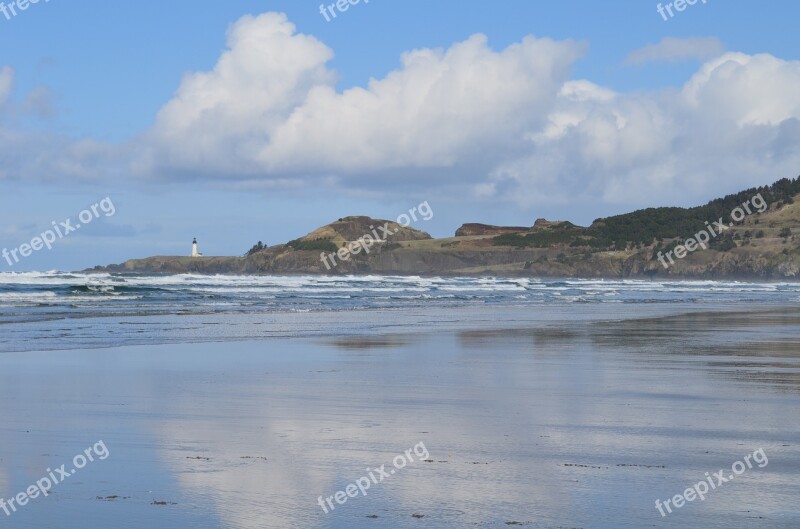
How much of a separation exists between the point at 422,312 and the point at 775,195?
493 ft

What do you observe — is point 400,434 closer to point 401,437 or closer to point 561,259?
point 401,437

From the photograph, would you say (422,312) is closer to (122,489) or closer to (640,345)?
(640,345)

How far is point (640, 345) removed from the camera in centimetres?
1972

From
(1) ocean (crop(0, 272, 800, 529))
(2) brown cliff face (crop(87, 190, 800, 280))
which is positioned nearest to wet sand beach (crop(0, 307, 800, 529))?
(1) ocean (crop(0, 272, 800, 529))

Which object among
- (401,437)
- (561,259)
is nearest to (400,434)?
(401,437)

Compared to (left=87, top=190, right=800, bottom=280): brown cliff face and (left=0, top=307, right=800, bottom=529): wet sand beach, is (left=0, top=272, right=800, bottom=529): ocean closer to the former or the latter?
(left=0, top=307, right=800, bottom=529): wet sand beach

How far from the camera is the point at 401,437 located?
859 cm

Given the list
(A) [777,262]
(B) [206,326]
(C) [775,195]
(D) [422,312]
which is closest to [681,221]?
(C) [775,195]

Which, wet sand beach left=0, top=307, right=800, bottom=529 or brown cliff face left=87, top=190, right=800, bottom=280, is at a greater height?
brown cliff face left=87, top=190, right=800, bottom=280

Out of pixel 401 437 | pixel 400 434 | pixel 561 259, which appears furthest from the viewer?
pixel 561 259

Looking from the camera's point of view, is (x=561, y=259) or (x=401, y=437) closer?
(x=401, y=437)

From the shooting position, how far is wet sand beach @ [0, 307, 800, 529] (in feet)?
20.0

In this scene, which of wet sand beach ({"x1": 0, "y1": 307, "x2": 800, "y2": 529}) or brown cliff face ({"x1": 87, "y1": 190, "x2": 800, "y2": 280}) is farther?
brown cliff face ({"x1": 87, "y1": 190, "x2": 800, "y2": 280})

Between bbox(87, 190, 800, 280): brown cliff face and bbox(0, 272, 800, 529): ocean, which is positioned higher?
bbox(87, 190, 800, 280): brown cliff face
